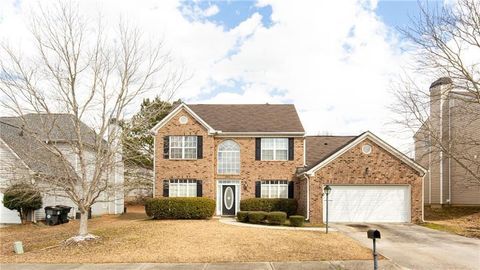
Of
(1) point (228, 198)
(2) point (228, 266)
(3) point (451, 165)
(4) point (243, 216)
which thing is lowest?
(4) point (243, 216)

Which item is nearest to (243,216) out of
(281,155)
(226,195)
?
(226,195)

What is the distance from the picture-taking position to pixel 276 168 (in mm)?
28453

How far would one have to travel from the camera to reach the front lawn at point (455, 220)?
21672 millimetres

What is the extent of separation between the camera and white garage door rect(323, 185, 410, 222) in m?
24.8

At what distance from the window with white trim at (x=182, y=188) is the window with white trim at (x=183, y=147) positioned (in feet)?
4.97

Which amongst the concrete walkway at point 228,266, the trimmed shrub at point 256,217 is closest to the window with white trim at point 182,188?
the trimmed shrub at point 256,217

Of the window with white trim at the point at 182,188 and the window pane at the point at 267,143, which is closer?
the window with white trim at the point at 182,188

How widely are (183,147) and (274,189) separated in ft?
20.2

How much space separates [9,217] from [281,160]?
626 inches

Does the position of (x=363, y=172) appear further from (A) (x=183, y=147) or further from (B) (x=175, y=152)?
(B) (x=175, y=152)

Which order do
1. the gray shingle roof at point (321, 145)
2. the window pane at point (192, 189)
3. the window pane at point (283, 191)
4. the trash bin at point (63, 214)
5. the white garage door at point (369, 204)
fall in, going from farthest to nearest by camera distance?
the gray shingle roof at point (321, 145)
the window pane at point (283, 191)
the window pane at point (192, 189)
the trash bin at point (63, 214)
the white garage door at point (369, 204)

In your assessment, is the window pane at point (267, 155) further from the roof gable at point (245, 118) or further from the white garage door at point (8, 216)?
the white garage door at point (8, 216)

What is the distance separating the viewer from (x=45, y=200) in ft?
90.4

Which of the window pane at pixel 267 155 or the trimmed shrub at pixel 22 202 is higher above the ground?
the window pane at pixel 267 155
